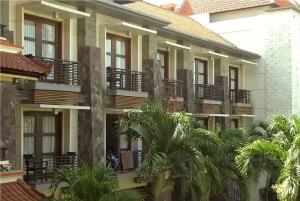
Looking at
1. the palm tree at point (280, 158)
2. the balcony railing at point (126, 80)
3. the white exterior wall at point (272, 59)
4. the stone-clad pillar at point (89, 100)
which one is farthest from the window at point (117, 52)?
the white exterior wall at point (272, 59)

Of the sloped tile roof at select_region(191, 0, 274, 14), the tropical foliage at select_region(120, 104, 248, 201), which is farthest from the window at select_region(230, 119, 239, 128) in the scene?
the tropical foliage at select_region(120, 104, 248, 201)

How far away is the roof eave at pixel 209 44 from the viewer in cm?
2160

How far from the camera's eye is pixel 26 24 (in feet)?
51.6

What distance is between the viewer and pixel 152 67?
66.0 feet

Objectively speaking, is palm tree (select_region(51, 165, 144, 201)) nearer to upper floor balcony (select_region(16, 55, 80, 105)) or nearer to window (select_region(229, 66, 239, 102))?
upper floor balcony (select_region(16, 55, 80, 105))

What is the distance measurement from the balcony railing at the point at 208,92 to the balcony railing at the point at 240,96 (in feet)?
6.04

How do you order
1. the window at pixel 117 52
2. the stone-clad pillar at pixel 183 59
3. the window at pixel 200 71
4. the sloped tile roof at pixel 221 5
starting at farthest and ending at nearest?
the sloped tile roof at pixel 221 5
the window at pixel 200 71
the stone-clad pillar at pixel 183 59
the window at pixel 117 52

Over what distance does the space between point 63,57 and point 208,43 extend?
9.23 metres

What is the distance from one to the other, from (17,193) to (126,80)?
10232mm

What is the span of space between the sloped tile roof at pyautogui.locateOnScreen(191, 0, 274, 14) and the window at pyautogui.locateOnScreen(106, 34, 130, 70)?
11801 millimetres

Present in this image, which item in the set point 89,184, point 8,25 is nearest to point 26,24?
point 8,25

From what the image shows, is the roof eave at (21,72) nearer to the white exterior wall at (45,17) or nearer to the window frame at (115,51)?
the white exterior wall at (45,17)

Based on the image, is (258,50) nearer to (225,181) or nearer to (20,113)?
(225,181)

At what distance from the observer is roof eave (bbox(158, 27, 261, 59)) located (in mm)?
21605
